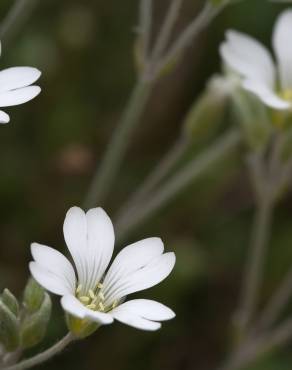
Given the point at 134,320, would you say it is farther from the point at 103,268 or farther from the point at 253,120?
the point at 253,120

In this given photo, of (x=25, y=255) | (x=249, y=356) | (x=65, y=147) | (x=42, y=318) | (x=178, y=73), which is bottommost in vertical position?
(x=42, y=318)

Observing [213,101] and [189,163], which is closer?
[213,101]

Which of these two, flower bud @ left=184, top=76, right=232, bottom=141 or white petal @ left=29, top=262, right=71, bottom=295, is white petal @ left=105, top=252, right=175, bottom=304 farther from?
flower bud @ left=184, top=76, right=232, bottom=141

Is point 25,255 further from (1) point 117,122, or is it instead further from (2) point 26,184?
(1) point 117,122

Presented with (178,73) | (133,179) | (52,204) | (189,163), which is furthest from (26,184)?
(178,73)

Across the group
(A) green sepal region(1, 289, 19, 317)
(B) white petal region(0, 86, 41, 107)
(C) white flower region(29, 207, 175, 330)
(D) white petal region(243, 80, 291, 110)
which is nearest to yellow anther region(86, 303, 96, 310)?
(C) white flower region(29, 207, 175, 330)

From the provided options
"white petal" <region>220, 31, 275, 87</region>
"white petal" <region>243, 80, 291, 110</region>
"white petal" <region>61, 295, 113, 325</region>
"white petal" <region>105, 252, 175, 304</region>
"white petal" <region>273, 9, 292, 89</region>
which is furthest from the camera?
"white petal" <region>273, 9, 292, 89</region>

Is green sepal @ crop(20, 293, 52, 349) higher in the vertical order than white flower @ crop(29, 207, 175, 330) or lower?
lower
